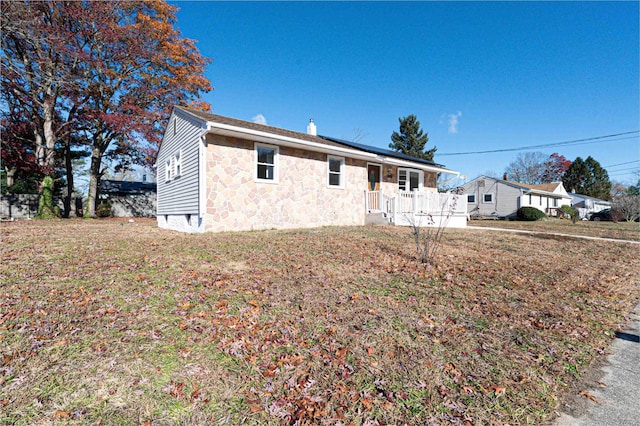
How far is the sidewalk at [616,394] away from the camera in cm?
182

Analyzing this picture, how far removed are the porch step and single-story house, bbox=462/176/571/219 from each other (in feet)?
60.0

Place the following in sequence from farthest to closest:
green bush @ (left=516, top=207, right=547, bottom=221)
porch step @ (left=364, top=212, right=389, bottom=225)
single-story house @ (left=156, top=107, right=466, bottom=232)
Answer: green bush @ (left=516, top=207, right=547, bottom=221) < porch step @ (left=364, top=212, right=389, bottom=225) < single-story house @ (left=156, top=107, right=466, bottom=232)

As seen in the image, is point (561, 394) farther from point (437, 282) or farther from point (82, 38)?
point (82, 38)

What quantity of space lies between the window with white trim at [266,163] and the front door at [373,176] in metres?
5.03

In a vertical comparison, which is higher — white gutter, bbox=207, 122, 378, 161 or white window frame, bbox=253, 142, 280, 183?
white gutter, bbox=207, 122, 378, 161

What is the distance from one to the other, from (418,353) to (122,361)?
7.94ft

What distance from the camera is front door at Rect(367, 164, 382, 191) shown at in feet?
43.9

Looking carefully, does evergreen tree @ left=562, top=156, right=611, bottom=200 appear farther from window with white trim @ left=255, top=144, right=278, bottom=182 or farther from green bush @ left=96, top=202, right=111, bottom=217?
green bush @ left=96, top=202, right=111, bottom=217

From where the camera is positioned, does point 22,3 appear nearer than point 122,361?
No

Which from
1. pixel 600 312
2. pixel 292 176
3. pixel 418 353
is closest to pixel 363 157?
pixel 292 176

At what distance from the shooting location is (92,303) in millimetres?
3217

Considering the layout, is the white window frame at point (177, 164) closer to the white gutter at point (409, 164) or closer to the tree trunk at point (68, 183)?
the white gutter at point (409, 164)

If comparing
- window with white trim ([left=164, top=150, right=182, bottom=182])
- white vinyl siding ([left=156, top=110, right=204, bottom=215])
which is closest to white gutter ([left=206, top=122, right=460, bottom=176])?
white vinyl siding ([left=156, top=110, right=204, bottom=215])

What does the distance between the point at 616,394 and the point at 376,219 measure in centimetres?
1048
